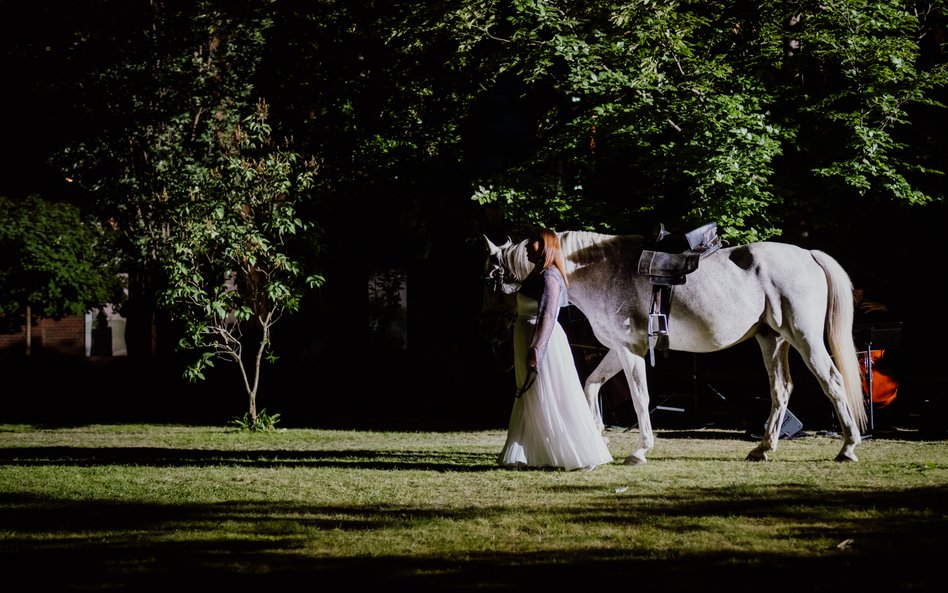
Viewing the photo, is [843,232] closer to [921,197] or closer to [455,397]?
[921,197]

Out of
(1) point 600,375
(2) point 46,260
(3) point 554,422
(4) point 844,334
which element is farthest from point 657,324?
(2) point 46,260

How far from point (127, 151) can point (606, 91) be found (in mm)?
9913

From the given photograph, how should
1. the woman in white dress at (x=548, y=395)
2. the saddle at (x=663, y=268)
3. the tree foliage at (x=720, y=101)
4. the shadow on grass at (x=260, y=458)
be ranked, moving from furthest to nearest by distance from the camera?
the tree foliage at (x=720, y=101) → the shadow on grass at (x=260, y=458) → the saddle at (x=663, y=268) → the woman in white dress at (x=548, y=395)

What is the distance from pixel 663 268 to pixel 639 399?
4.16ft

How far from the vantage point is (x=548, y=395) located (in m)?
8.33

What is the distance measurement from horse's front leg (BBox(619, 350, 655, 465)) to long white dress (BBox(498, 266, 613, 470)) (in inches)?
20.5

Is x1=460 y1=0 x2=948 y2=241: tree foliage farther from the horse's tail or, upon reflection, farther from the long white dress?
the long white dress

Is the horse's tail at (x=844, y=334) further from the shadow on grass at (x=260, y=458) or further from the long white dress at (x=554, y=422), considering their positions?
the shadow on grass at (x=260, y=458)

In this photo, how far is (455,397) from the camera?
2011 centimetres

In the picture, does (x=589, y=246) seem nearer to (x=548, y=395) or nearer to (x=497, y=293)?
(x=497, y=293)

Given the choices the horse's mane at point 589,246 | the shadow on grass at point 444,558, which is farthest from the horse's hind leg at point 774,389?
the shadow on grass at point 444,558

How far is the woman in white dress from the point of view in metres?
8.26

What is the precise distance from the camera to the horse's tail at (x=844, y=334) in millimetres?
9031

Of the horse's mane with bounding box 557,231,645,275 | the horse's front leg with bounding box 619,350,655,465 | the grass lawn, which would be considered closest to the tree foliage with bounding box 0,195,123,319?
the grass lawn
